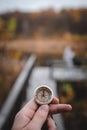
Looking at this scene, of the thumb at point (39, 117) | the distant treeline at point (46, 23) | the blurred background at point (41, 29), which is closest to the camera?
the thumb at point (39, 117)

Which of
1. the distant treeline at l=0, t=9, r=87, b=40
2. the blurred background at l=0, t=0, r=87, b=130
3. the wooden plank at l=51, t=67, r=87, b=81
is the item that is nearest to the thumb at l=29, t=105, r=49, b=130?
the wooden plank at l=51, t=67, r=87, b=81

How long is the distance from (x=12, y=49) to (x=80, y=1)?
4.02m

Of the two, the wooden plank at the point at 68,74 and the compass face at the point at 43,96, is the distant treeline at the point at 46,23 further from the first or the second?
the compass face at the point at 43,96

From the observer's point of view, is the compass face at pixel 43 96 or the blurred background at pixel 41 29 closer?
the compass face at pixel 43 96

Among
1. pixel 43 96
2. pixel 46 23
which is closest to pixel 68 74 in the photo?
pixel 43 96

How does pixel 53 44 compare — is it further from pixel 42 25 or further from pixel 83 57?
pixel 83 57

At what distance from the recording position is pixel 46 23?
46.0ft

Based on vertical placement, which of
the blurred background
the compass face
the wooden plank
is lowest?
the blurred background

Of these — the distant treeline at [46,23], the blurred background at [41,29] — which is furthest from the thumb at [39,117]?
the distant treeline at [46,23]

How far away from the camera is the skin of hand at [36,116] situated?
2.44 feet

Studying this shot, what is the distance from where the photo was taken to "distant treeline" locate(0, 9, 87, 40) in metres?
13.6

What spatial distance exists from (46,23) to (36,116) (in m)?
13.4

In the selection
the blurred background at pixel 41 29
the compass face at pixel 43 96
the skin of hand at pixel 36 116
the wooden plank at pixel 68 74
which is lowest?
the blurred background at pixel 41 29

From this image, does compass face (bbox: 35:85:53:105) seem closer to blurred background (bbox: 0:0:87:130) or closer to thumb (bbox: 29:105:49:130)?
thumb (bbox: 29:105:49:130)
